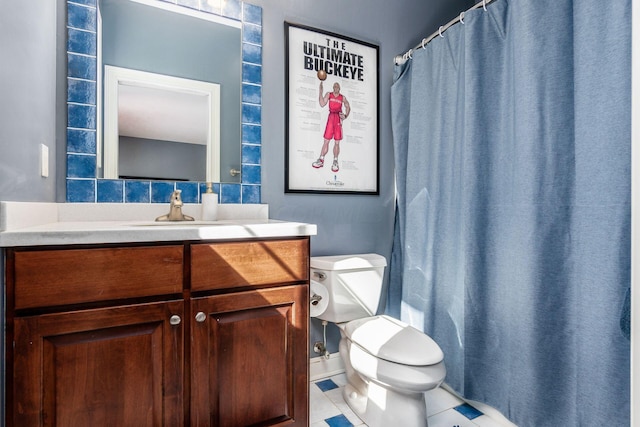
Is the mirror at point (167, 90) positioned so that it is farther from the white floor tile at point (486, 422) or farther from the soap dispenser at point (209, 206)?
the white floor tile at point (486, 422)

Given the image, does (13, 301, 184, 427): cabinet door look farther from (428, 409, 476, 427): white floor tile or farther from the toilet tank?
(428, 409, 476, 427): white floor tile

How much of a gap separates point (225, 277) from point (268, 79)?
43.3 inches

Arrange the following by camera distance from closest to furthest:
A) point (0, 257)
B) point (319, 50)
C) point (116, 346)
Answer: point (0, 257) < point (116, 346) < point (319, 50)

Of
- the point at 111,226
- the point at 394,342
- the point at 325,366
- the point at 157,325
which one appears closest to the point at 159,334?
the point at 157,325

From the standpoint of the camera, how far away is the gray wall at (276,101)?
39.0 inches

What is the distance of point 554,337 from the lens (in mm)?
1275

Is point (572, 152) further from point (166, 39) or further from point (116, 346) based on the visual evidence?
point (166, 39)

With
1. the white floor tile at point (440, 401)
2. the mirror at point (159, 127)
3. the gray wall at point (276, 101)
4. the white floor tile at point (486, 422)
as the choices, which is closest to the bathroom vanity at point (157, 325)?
the gray wall at point (276, 101)

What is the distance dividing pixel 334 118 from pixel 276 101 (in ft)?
1.12

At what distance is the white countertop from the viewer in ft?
2.98

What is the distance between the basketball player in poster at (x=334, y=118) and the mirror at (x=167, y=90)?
1.50ft

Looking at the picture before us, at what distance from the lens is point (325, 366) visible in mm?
1942

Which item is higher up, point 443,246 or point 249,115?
point 249,115

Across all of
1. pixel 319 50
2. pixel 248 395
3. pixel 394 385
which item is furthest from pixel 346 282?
pixel 319 50
